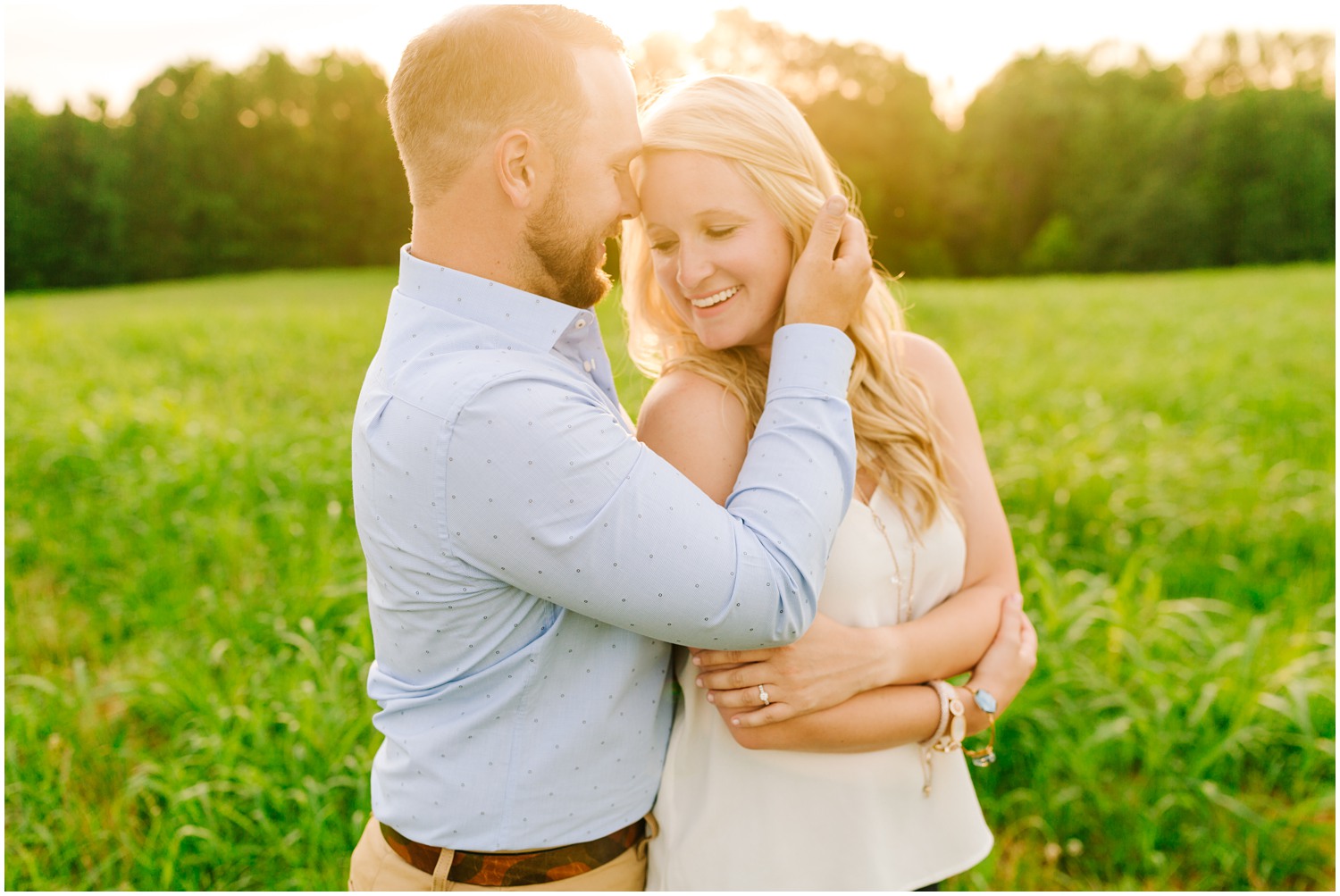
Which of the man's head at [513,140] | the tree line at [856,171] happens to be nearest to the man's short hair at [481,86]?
the man's head at [513,140]

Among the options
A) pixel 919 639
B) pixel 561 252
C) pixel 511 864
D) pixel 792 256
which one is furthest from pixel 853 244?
pixel 511 864

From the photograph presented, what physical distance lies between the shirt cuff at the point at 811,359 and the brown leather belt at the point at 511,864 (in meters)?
0.88

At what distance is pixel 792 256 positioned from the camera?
78.2 inches

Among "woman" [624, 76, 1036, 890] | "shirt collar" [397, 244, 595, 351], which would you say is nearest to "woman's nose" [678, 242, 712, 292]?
"woman" [624, 76, 1036, 890]

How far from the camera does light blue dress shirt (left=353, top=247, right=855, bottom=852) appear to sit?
4.52 ft

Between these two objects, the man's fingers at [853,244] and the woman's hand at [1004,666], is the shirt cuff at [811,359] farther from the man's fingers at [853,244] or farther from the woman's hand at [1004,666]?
the woman's hand at [1004,666]

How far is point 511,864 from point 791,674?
59 cm

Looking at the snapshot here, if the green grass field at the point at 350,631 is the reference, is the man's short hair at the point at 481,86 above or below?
above

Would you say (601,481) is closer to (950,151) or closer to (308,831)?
(308,831)

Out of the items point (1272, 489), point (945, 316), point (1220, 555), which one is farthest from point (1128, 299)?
point (1220, 555)

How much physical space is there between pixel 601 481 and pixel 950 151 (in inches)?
1507

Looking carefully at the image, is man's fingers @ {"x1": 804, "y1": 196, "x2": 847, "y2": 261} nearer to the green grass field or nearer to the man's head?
the man's head

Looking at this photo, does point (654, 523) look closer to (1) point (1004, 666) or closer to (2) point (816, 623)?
(2) point (816, 623)

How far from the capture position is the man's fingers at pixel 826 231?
1.73 metres
